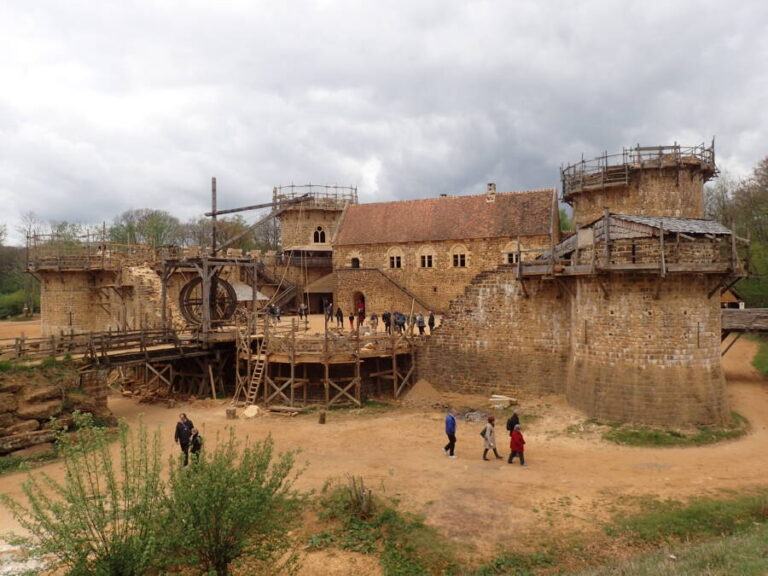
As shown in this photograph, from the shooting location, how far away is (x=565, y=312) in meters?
18.4

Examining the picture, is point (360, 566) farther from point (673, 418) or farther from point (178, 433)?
point (673, 418)

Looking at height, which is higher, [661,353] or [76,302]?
[76,302]

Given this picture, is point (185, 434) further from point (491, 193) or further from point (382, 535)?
point (491, 193)

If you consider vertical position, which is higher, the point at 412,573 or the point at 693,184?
the point at 693,184

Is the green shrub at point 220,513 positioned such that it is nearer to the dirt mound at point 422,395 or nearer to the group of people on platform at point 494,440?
the group of people on platform at point 494,440

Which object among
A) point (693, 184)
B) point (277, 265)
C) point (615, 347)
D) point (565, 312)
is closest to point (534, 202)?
point (693, 184)

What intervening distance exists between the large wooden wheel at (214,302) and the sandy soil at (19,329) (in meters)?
17.0

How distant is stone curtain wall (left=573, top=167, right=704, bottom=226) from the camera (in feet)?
85.5

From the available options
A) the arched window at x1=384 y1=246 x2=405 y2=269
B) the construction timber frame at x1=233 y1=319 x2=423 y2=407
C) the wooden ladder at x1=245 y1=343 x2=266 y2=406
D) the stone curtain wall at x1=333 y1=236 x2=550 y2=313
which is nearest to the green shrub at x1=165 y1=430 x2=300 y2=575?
the construction timber frame at x1=233 y1=319 x2=423 y2=407

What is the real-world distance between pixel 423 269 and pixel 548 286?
1217 cm

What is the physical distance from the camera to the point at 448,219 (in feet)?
100.0

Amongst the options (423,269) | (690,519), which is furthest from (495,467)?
(423,269)

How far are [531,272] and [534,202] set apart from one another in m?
12.1

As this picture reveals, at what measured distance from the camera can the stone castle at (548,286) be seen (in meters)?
15.4
